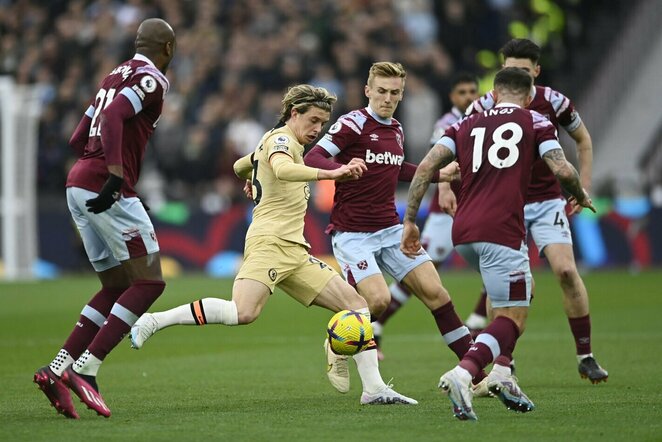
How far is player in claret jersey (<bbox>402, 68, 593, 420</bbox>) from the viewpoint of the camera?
25.3ft

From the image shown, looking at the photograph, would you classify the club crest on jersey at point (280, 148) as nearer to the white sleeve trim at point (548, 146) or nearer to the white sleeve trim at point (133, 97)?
the white sleeve trim at point (133, 97)

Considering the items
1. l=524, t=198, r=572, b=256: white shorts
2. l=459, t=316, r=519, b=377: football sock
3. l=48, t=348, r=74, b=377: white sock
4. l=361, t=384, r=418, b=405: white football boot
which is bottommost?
l=361, t=384, r=418, b=405: white football boot

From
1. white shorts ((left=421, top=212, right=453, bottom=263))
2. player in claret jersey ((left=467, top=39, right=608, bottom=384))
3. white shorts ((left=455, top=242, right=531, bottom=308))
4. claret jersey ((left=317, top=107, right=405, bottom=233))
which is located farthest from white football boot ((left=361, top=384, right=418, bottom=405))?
white shorts ((left=421, top=212, right=453, bottom=263))

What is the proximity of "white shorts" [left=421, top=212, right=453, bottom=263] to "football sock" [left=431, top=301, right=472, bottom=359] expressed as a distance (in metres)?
3.09

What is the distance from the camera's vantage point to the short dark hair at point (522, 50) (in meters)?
9.70

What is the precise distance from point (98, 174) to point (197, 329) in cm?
748

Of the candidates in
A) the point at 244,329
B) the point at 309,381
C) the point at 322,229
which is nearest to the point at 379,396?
the point at 309,381

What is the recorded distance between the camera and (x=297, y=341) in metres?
13.3

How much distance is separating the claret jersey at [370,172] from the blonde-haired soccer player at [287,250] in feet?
2.19

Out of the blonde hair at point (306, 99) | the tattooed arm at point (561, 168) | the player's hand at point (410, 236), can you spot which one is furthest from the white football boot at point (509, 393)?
the blonde hair at point (306, 99)

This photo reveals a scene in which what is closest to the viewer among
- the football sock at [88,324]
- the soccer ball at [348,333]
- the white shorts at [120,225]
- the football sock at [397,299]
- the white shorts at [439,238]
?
the white shorts at [120,225]

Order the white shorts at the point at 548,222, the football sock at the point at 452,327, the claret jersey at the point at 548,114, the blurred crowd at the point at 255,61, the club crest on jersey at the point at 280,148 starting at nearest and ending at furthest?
the club crest on jersey at the point at 280,148 < the football sock at the point at 452,327 < the white shorts at the point at 548,222 < the claret jersey at the point at 548,114 < the blurred crowd at the point at 255,61

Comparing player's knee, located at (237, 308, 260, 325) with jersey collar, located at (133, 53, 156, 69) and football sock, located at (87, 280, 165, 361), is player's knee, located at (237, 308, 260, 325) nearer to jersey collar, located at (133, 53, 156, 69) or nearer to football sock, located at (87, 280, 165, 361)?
football sock, located at (87, 280, 165, 361)

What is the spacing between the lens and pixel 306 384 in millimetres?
9742
